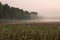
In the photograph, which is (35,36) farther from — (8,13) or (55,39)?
(8,13)

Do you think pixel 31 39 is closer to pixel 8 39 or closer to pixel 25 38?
pixel 25 38

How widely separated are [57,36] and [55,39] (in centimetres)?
38

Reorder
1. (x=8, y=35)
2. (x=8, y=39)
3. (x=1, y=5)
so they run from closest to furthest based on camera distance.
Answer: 1. (x=8, y=39)
2. (x=8, y=35)
3. (x=1, y=5)

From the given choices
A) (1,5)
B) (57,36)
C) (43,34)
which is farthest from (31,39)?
(1,5)

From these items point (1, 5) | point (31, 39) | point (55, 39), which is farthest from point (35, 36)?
point (1, 5)

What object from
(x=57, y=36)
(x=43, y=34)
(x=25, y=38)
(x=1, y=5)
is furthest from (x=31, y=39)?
(x=1, y=5)

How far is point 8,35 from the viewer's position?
32.2 feet

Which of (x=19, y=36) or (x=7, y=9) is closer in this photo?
(x=19, y=36)

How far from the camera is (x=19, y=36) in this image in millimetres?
9516

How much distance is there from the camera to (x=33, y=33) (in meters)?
10.1

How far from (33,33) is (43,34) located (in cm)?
63

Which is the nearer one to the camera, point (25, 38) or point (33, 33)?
point (25, 38)

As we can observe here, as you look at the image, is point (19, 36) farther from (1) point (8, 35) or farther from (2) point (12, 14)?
(2) point (12, 14)

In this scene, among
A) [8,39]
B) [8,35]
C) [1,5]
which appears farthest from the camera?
[1,5]
